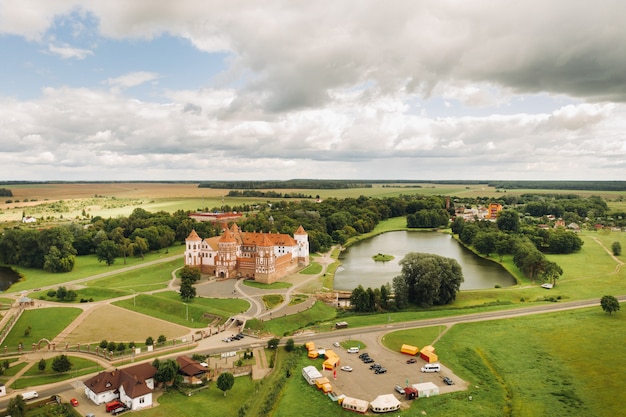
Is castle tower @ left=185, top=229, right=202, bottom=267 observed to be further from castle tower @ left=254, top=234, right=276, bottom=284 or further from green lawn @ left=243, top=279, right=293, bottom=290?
castle tower @ left=254, top=234, right=276, bottom=284

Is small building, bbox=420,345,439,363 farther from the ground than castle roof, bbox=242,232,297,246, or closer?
closer

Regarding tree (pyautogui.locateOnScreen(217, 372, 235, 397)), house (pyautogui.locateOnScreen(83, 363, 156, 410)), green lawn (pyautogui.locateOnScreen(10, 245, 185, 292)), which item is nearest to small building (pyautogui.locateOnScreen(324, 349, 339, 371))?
tree (pyautogui.locateOnScreen(217, 372, 235, 397))

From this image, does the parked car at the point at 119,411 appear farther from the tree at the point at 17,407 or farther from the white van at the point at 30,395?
the white van at the point at 30,395

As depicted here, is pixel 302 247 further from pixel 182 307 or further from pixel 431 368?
pixel 431 368

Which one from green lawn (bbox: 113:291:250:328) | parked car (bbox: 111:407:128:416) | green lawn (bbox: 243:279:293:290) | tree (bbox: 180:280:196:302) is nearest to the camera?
parked car (bbox: 111:407:128:416)

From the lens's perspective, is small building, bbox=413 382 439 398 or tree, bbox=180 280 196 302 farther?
tree, bbox=180 280 196 302

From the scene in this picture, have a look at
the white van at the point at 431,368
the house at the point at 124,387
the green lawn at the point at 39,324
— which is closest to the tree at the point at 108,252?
the green lawn at the point at 39,324

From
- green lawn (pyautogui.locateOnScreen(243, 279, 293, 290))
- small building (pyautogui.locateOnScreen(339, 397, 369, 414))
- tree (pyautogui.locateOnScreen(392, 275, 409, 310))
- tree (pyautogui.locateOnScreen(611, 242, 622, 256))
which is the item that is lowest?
small building (pyautogui.locateOnScreen(339, 397, 369, 414))
